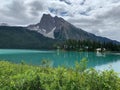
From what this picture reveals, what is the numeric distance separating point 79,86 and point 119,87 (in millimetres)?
1134

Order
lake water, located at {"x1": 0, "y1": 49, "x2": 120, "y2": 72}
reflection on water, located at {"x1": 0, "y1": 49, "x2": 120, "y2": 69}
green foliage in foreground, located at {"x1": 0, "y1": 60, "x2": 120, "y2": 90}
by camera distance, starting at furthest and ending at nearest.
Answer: reflection on water, located at {"x1": 0, "y1": 49, "x2": 120, "y2": 69}
lake water, located at {"x1": 0, "y1": 49, "x2": 120, "y2": 72}
green foliage in foreground, located at {"x1": 0, "y1": 60, "x2": 120, "y2": 90}

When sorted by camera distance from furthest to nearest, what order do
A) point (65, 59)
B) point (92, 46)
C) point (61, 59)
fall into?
point (92, 46) < point (61, 59) < point (65, 59)

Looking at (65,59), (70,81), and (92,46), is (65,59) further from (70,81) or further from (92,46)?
(92,46)

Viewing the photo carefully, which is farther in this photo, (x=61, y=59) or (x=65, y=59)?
(x=61, y=59)

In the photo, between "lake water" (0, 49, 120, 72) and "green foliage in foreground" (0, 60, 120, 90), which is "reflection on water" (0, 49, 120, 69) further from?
"green foliage in foreground" (0, 60, 120, 90)

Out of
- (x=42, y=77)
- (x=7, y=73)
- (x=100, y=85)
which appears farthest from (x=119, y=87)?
(x=7, y=73)

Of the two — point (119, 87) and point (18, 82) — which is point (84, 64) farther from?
point (18, 82)

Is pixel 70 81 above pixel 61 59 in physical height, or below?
above

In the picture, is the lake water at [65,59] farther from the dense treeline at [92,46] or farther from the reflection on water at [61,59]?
the dense treeline at [92,46]

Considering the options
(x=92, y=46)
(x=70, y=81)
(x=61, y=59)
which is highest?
(x=70, y=81)

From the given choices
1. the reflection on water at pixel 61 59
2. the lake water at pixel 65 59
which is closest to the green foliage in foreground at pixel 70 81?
the lake water at pixel 65 59

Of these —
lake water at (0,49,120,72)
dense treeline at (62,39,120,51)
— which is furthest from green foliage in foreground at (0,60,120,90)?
dense treeline at (62,39,120,51)

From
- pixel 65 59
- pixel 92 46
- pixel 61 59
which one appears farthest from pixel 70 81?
pixel 92 46

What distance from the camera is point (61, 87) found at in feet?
21.6
